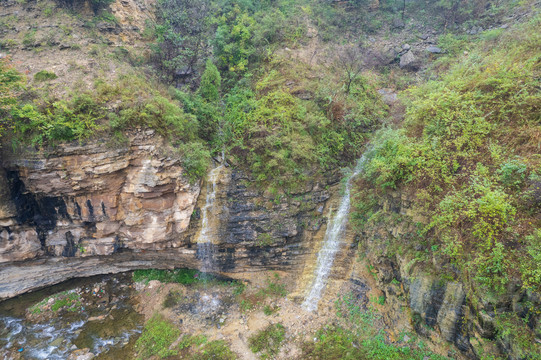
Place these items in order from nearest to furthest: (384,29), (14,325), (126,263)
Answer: (14,325) < (126,263) < (384,29)

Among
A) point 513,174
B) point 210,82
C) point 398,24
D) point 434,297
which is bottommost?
point 434,297

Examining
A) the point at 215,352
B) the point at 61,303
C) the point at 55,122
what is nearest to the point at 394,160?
the point at 215,352

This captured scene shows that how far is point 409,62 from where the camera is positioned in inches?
726

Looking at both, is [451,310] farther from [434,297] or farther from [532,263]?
[532,263]

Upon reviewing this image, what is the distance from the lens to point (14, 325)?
41.5ft

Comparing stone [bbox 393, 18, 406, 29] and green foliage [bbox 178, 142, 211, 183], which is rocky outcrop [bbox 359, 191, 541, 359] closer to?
green foliage [bbox 178, 142, 211, 183]

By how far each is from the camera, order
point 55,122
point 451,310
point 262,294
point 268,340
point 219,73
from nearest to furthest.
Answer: point 451,310
point 55,122
point 268,340
point 262,294
point 219,73

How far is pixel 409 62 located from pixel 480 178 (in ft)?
46.5

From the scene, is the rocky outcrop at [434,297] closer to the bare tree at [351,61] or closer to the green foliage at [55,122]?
the bare tree at [351,61]

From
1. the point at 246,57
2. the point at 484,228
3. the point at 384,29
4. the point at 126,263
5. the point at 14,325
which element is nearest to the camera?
the point at 484,228

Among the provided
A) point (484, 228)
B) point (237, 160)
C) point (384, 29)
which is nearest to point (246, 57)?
point (237, 160)

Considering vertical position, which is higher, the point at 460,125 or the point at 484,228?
the point at 460,125

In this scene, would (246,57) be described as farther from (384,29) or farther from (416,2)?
(416,2)

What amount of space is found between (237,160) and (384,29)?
18.0m
